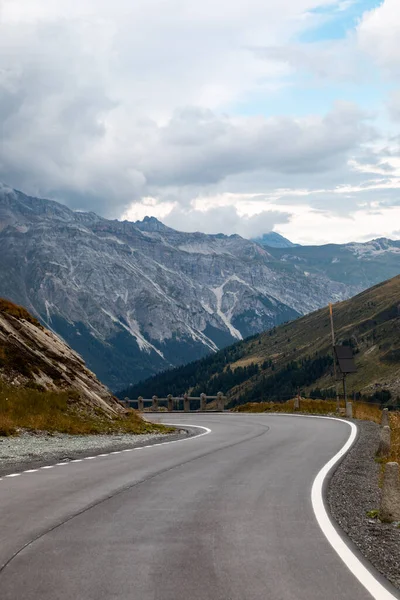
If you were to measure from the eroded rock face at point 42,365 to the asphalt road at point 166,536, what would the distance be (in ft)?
51.4

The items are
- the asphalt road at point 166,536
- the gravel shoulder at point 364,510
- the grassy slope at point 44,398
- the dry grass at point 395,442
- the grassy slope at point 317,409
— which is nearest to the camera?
the asphalt road at point 166,536

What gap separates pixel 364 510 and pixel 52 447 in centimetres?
1361

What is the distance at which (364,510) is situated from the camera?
12.6 meters

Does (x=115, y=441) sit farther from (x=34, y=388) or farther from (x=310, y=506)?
(x=310, y=506)

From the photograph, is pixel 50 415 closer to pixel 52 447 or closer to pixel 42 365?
pixel 42 365

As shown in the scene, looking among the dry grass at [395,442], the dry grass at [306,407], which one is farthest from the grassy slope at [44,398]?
the dry grass at [306,407]

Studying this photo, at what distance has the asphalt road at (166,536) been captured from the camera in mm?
7359

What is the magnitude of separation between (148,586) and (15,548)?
2443 mm

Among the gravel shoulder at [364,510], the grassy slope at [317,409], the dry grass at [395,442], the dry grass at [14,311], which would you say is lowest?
the gravel shoulder at [364,510]

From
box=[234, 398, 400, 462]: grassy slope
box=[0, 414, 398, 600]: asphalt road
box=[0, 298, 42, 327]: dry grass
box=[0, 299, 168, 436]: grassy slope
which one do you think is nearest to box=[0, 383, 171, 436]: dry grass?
box=[0, 299, 168, 436]: grassy slope

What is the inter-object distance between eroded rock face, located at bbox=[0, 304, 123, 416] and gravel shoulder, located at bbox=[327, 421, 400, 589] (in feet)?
54.8

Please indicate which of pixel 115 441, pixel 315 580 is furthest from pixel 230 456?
pixel 315 580

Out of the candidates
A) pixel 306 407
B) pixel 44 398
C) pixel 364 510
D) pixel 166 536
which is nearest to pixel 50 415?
pixel 44 398

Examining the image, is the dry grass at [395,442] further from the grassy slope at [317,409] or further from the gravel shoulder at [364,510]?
the grassy slope at [317,409]
